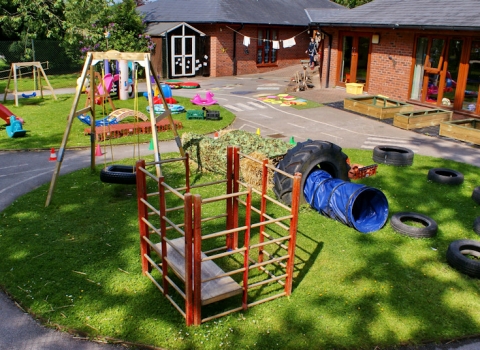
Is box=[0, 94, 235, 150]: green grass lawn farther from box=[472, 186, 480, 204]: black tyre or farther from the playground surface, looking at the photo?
box=[472, 186, 480, 204]: black tyre

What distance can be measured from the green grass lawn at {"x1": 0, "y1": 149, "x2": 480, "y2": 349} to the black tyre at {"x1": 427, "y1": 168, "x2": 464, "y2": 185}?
118 centimetres

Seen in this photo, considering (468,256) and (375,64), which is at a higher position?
(375,64)

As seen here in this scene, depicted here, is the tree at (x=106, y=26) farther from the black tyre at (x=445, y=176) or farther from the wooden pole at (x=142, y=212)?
the wooden pole at (x=142, y=212)

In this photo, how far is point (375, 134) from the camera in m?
15.2

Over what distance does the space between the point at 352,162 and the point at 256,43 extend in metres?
21.1

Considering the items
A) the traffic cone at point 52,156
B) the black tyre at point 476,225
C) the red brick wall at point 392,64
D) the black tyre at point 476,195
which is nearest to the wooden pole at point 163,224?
the black tyre at point 476,225

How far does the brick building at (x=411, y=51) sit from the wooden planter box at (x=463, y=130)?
7.02 ft

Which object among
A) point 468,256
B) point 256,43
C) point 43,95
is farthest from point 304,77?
point 468,256

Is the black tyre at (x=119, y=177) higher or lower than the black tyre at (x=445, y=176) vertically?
higher

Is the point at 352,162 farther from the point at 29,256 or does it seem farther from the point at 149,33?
the point at 149,33

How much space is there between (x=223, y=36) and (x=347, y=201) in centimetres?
2310

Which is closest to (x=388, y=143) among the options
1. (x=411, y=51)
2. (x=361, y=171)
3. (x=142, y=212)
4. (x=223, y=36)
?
(x=361, y=171)

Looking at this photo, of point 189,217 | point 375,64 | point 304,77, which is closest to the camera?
point 189,217

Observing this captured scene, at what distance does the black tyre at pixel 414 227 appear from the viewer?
7.98m
